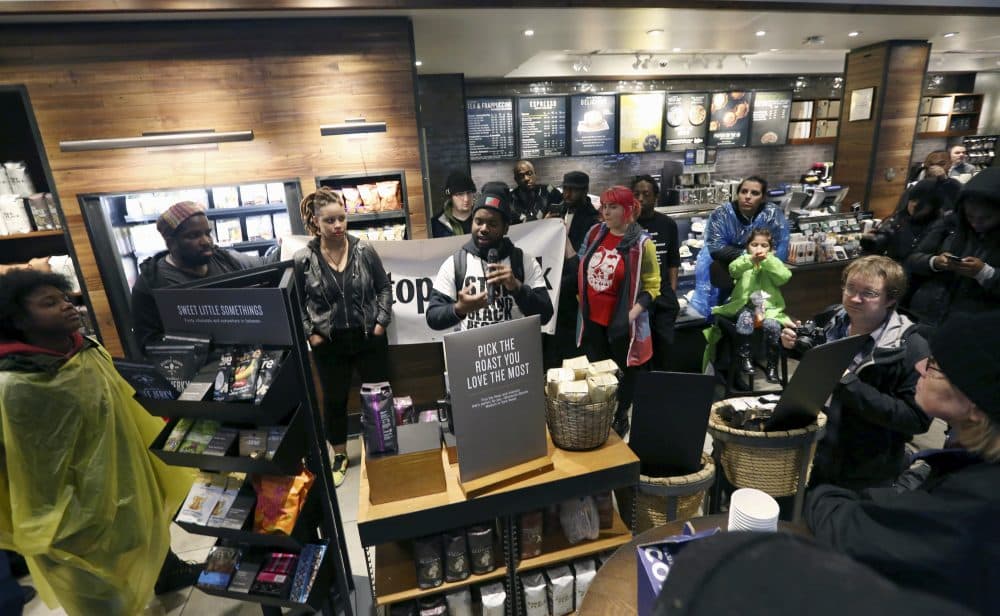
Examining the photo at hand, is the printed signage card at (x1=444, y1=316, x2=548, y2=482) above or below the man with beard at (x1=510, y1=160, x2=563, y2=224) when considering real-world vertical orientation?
below

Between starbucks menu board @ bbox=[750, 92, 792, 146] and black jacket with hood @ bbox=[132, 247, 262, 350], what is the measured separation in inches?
371

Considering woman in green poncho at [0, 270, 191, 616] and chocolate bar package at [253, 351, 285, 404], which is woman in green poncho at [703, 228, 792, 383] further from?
woman in green poncho at [0, 270, 191, 616]

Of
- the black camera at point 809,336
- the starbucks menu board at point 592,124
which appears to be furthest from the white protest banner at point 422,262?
the starbucks menu board at point 592,124

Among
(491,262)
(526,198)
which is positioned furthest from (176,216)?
(526,198)

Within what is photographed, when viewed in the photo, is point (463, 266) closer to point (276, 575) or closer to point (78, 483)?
point (276, 575)

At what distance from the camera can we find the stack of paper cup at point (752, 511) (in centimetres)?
117

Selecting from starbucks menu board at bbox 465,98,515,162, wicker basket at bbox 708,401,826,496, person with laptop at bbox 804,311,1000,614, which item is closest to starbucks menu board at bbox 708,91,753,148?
starbucks menu board at bbox 465,98,515,162

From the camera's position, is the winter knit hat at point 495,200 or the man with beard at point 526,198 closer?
the winter knit hat at point 495,200

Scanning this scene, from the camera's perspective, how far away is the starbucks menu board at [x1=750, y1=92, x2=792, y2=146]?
30.0 ft

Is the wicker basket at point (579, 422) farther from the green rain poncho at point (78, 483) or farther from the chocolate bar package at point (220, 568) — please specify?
the green rain poncho at point (78, 483)

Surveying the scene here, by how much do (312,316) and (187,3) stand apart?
2363 mm

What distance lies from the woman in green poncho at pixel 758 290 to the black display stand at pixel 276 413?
3.07m

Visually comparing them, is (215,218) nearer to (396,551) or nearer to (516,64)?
(396,551)

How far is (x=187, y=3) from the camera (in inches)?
133
